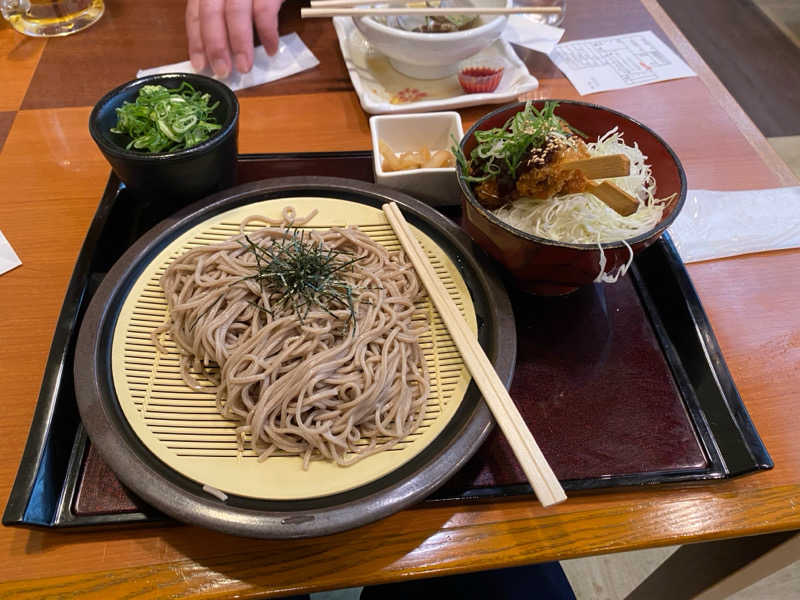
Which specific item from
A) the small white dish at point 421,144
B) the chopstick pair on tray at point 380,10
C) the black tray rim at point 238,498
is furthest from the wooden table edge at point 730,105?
the black tray rim at point 238,498

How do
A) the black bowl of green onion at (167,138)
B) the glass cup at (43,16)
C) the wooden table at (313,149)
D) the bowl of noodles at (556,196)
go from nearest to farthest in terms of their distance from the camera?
the wooden table at (313,149) < the bowl of noodles at (556,196) < the black bowl of green onion at (167,138) < the glass cup at (43,16)

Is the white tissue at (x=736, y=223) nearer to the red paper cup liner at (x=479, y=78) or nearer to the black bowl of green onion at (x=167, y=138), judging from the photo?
the red paper cup liner at (x=479, y=78)

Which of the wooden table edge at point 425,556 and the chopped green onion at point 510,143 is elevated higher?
the chopped green onion at point 510,143

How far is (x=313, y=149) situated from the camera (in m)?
1.85

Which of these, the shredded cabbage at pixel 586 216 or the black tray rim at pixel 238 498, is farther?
the shredded cabbage at pixel 586 216

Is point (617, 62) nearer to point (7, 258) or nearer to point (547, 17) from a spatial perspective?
point (547, 17)

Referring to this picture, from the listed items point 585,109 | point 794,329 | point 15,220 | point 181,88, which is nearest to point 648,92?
point 585,109

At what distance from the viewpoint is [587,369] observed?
4.25ft

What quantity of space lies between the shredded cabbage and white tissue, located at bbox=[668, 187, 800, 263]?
0.32 meters

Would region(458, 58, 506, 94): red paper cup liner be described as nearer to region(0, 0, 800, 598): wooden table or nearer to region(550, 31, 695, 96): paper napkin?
region(0, 0, 800, 598): wooden table

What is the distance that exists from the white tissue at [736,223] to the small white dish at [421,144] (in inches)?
27.4

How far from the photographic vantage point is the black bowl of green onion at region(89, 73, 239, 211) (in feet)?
4.64

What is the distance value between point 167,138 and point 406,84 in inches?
39.2

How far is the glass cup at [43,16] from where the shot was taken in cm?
226
